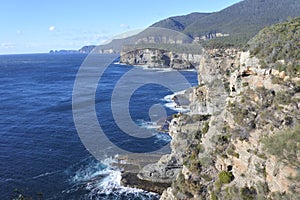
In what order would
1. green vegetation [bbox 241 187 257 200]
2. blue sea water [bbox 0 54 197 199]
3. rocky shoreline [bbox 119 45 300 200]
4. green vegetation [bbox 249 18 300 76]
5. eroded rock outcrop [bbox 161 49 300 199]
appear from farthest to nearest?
blue sea water [bbox 0 54 197 199], green vegetation [bbox 249 18 300 76], green vegetation [bbox 241 187 257 200], rocky shoreline [bbox 119 45 300 200], eroded rock outcrop [bbox 161 49 300 199]

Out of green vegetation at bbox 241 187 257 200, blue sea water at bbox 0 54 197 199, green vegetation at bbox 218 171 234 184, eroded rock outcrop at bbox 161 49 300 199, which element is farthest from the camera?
blue sea water at bbox 0 54 197 199

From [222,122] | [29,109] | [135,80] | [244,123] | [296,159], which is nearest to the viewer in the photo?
[296,159]

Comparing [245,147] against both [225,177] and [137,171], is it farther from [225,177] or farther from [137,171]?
[137,171]

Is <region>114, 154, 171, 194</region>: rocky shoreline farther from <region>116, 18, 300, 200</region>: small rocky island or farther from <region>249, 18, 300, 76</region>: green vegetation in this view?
<region>249, 18, 300, 76</region>: green vegetation

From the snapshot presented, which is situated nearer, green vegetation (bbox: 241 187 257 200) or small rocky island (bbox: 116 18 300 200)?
small rocky island (bbox: 116 18 300 200)

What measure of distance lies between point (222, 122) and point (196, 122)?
927 inches

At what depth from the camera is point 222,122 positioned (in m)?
29.9

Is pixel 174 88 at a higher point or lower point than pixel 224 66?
lower

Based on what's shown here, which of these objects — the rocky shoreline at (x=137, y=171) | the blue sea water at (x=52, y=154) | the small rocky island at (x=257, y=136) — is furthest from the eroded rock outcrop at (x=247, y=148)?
the blue sea water at (x=52, y=154)

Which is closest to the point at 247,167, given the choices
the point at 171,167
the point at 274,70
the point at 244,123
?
the point at 244,123

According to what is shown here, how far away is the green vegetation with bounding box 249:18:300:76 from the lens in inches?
1031

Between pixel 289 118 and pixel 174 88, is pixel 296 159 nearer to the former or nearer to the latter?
pixel 289 118

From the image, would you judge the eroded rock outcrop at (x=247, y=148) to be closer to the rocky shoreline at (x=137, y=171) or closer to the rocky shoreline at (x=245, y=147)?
the rocky shoreline at (x=245, y=147)

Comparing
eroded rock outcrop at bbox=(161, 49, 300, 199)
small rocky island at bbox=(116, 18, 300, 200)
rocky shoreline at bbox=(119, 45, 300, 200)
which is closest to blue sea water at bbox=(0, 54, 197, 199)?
rocky shoreline at bbox=(119, 45, 300, 200)
